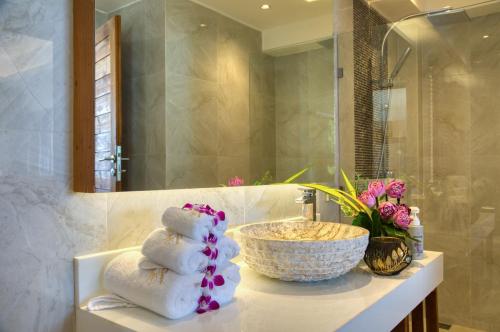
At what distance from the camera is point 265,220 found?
1515 millimetres

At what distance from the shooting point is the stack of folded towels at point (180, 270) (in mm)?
826

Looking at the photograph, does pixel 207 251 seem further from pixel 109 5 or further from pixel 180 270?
pixel 109 5

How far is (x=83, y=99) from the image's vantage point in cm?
94

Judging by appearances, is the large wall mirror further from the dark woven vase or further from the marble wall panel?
the dark woven vase

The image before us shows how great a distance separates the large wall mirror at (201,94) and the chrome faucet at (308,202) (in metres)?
0.13

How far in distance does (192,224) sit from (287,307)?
0.30 metres

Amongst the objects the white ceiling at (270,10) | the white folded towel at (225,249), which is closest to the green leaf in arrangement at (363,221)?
the white folded towel at (225,249)

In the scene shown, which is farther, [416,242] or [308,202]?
[308,202]

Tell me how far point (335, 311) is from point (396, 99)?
1.82m

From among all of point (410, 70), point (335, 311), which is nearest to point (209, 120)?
point (335, 311)

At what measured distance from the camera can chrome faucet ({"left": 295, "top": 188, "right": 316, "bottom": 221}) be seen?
1.55 metres

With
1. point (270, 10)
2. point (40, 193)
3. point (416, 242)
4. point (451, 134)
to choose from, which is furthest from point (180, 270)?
point (451, 134)

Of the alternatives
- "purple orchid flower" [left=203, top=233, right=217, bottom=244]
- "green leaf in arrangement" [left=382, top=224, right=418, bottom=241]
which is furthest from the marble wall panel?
"green leaf in arrangement" [left=382, top=224, right=418, bottom=241]

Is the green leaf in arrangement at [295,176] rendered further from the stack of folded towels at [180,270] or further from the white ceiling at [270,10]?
the stack of folded towels at [180,270]
